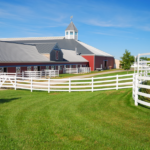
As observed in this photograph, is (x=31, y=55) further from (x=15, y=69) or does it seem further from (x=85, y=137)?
(x=85, y=137)

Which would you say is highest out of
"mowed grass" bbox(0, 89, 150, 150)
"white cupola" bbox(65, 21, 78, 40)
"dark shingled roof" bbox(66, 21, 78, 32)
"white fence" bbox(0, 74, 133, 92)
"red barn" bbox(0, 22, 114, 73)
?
"dark shingled roof" bbox(66, 21, 78, 32)

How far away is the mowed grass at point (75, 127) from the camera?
6168 mm

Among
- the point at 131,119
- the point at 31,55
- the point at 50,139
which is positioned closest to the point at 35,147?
the point at 50,139

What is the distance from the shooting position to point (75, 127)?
7.61 metres

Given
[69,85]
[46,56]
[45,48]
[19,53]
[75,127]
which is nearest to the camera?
[75,127]

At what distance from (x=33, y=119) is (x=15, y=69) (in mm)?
24043

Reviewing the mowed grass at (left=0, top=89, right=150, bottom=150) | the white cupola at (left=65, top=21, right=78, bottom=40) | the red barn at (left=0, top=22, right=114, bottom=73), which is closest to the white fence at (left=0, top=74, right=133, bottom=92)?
the mowed grass at (left=0, top=89, right=150, bottom=150)

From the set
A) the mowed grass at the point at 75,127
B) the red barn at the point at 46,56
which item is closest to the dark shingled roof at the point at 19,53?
the red barn at the point at 46,56

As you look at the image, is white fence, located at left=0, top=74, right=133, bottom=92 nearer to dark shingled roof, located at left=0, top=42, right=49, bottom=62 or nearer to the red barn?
the red barn

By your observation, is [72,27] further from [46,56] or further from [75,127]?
[75,127]

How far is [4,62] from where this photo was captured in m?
29.4

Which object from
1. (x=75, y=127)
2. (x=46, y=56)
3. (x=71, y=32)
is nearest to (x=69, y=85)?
(x=75, y=127)

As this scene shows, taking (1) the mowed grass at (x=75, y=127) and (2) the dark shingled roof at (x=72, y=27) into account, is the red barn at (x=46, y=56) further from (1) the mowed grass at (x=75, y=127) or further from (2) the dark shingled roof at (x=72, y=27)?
(1) the mowed grass at (x=75, y=127)

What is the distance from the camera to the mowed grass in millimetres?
6168
